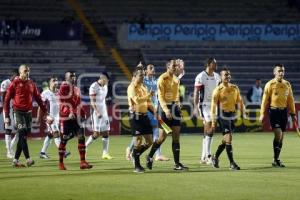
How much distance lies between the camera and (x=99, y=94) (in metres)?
20.4

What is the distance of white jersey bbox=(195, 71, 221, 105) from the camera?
58.3 ft

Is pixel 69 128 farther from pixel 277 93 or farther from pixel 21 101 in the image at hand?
pixel 277 93

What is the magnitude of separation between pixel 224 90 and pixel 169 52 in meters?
22.7

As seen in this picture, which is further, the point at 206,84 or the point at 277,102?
the point at 206,84

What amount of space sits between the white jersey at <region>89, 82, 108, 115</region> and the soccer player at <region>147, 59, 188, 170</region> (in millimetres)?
4418

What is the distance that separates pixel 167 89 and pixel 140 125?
972 millimetres

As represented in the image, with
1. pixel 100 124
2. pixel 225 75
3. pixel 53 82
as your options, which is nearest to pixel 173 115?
pixel 225 75

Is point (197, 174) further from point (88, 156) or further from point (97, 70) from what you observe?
point (97, 70)

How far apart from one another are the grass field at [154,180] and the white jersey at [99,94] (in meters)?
1.26

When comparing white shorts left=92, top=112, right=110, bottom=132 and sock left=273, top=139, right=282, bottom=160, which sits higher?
white shorts left=92, top=112, right=110, bottom=132

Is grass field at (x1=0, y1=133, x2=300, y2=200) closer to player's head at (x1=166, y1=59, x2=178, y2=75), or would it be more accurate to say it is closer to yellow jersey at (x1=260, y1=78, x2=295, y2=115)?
yellow jersey at (x1=260, y1=78, x2=295, y2=115)

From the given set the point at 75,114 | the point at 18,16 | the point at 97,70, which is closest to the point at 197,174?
the point at 75,114

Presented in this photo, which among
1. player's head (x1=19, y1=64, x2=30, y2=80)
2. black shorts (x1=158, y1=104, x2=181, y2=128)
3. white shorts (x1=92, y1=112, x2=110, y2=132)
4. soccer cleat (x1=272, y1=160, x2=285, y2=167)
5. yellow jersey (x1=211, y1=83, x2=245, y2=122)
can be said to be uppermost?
player's head (x1=19, y1=64, x2=30, y2=80)

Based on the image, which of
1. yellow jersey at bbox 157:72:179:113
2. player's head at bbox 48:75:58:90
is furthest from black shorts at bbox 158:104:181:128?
player's head at bbox 48:75:58:90
